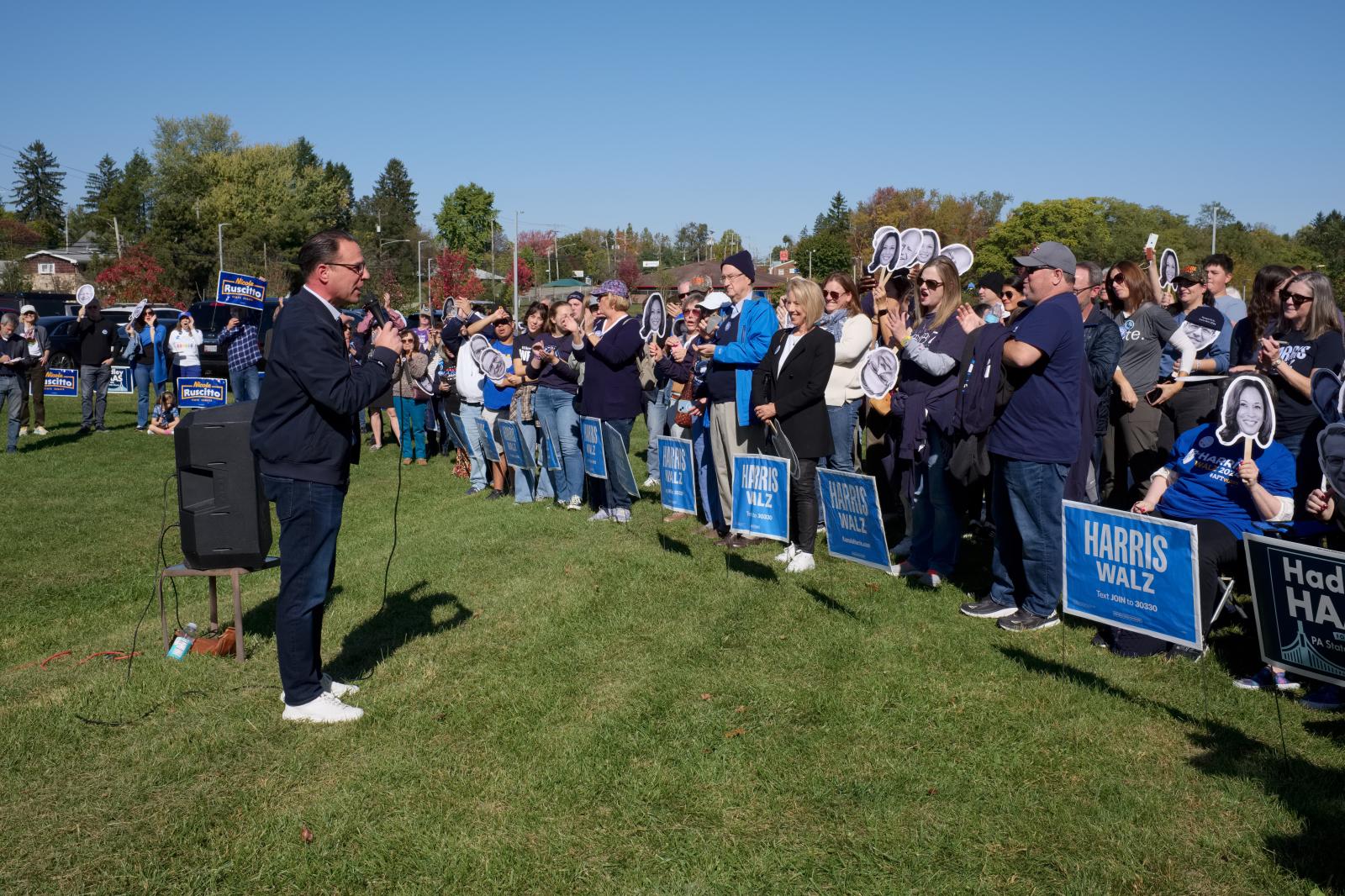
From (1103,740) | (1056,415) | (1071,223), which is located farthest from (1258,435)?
(1071,223)

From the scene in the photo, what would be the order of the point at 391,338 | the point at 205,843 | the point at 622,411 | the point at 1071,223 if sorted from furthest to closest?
the point at 1071,223, the point at 622,411, the point at 391,338, the point at 205,843

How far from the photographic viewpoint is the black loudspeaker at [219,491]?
623 cm

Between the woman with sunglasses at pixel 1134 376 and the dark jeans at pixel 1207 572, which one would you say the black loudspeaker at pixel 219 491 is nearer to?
the dark jeans at pixel 1207 572

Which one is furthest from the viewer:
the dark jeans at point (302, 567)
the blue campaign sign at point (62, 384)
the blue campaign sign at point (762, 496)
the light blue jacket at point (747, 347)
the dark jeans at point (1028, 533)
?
the blue campaign sign at point (62, 384)

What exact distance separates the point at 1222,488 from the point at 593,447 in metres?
6.02

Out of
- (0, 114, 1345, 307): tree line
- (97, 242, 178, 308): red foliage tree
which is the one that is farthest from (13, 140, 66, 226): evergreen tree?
(97, 242, 178, 308): red foliage tree

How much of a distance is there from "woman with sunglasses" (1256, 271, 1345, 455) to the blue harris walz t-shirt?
1254 millimetres

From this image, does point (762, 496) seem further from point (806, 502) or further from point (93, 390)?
point (93, 390)

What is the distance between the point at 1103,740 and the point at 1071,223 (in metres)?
89.7

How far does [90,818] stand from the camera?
4.43 metres

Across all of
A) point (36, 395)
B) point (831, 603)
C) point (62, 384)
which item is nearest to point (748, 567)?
point (831, 603)

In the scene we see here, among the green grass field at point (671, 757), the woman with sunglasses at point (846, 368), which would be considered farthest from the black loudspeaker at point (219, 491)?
the woman with sunglasses at point (846, 368)

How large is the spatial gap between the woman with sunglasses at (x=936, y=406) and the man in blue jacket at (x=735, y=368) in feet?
3.87

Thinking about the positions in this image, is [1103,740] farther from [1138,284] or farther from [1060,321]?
[1138,284]
